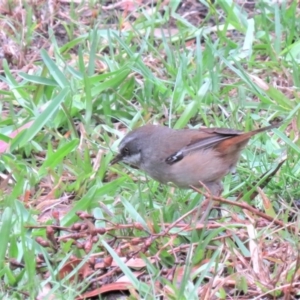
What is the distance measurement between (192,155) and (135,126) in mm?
916

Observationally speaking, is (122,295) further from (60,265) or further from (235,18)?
(235,18)

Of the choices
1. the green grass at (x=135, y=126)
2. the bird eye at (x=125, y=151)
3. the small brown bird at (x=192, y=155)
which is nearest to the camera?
the green grass at (x=135, y=126)

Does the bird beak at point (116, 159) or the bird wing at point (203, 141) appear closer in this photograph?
the bird wing at point (203, 141)

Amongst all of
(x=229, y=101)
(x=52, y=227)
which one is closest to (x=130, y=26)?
(x=229, y=101)

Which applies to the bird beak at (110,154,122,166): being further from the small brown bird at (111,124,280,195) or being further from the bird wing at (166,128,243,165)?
the bird wing at (166,128,243,165)

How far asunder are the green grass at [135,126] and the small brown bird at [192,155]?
0.13 meters

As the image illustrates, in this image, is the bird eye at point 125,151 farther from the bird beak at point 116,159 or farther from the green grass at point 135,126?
the green grass at point 135,126

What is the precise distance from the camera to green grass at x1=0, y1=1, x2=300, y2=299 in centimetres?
420

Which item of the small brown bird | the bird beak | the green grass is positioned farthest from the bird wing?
the bird beak

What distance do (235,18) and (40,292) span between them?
3.63 metres

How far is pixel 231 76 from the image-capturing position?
21.0ft

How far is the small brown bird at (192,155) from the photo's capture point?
5.04 metres

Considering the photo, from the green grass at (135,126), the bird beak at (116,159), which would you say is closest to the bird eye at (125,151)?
the bird beak at (116,159)

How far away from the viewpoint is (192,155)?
5.07 m
